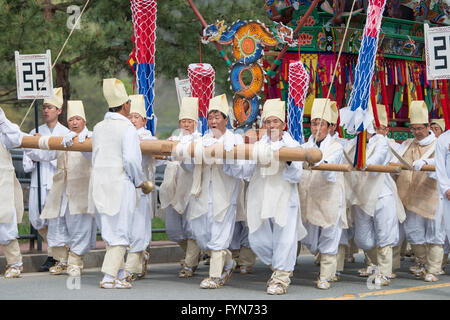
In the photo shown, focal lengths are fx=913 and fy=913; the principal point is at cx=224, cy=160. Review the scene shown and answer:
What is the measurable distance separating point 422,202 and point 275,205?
2676 millimetres

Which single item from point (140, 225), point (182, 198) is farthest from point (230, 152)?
point (182, 198)

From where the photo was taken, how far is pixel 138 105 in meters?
10.3

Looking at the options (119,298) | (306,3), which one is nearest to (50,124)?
(119,298)

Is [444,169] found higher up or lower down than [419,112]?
lower down

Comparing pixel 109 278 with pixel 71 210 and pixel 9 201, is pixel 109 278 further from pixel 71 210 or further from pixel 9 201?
pixel 9 201

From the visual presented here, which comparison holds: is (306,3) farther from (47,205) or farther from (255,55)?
(47,205)

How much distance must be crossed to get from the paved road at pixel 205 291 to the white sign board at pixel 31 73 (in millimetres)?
2123

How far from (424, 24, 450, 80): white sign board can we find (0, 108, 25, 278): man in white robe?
4420mm

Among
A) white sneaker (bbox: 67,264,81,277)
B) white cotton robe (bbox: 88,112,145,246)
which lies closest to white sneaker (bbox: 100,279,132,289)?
white cotton robe (bbox: 88,112,145,246)

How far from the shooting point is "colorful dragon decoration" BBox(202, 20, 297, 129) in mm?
11625

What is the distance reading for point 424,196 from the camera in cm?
1081

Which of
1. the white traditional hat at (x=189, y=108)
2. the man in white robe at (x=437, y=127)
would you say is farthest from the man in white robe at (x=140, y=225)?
the man in white robe at (x=437, y=127)

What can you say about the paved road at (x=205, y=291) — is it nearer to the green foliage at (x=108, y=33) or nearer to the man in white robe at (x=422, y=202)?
the man in white robe at (x=422, y=202)

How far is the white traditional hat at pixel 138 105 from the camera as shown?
33.8 feet
